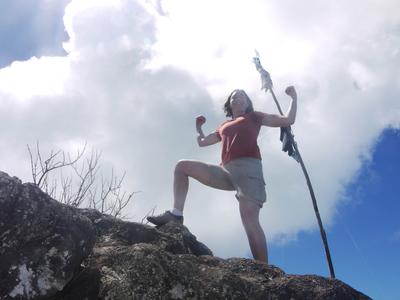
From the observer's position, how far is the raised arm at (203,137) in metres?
5.99

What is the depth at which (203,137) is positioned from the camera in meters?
6.11

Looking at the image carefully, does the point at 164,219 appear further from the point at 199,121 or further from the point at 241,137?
the point at 199,121

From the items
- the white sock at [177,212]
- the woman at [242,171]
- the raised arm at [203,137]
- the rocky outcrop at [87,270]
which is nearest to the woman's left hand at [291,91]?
the woman at [242,171]

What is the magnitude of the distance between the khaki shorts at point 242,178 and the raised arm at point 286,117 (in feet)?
1.68

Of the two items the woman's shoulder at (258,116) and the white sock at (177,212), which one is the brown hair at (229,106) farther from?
the white sock at (177,212)

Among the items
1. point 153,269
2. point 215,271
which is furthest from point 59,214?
point 215,271

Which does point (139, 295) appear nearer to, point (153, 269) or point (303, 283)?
point (153, 269)

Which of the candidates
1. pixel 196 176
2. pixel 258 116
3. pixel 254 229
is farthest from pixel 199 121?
pixel 254 229

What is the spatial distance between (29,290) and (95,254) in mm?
716

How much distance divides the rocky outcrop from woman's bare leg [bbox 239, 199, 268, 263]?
3.69 ft

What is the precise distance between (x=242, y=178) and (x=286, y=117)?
0.93m

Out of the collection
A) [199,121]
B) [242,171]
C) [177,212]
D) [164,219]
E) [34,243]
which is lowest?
[34,243]

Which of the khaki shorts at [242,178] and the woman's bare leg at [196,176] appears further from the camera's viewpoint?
the woman's bare leg at [196,176]

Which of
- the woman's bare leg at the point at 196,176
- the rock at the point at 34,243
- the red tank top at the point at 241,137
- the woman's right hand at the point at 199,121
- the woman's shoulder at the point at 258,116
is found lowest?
the rock at the point at 34,243
